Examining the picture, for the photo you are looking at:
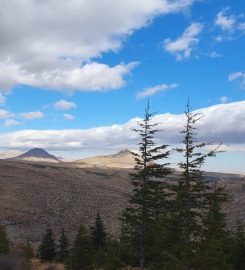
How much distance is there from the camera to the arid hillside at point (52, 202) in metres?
101

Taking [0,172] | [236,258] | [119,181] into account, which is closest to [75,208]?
[0,172]

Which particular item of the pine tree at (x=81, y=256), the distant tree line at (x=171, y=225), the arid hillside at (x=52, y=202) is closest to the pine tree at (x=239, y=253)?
the distant tree line at (x=171, y=225)

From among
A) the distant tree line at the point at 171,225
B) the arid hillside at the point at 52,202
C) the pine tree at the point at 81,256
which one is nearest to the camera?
the distant tree line at the point at 171,225

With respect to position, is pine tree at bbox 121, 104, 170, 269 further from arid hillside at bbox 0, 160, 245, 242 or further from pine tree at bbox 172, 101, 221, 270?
arid hillside at bbox 0, 160, 245, 242

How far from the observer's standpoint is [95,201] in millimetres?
132250

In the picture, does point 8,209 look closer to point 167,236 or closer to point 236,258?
point 236,258

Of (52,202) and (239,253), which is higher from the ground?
(52,202)

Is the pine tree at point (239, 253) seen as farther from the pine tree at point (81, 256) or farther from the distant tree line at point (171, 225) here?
the pine tree at point (81, 256)

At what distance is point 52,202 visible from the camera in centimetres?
12381

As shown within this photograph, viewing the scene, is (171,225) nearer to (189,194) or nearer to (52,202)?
(189,194)

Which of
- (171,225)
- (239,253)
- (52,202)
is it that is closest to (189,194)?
(171,225)

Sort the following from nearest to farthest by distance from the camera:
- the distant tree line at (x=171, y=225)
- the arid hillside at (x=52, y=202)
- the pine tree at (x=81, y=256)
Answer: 1. the distant tree line at (x=171, y=225)
2. the pine tree at (x=81, y=256)
3. the arid hillside at (x=52, y=202)

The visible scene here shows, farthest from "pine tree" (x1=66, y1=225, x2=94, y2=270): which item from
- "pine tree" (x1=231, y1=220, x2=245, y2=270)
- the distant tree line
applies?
"pine tree" (x1=231, y1=220, x2=245, y2=270)

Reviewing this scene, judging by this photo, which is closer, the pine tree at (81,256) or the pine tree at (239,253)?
the pine tree at (81,256)
